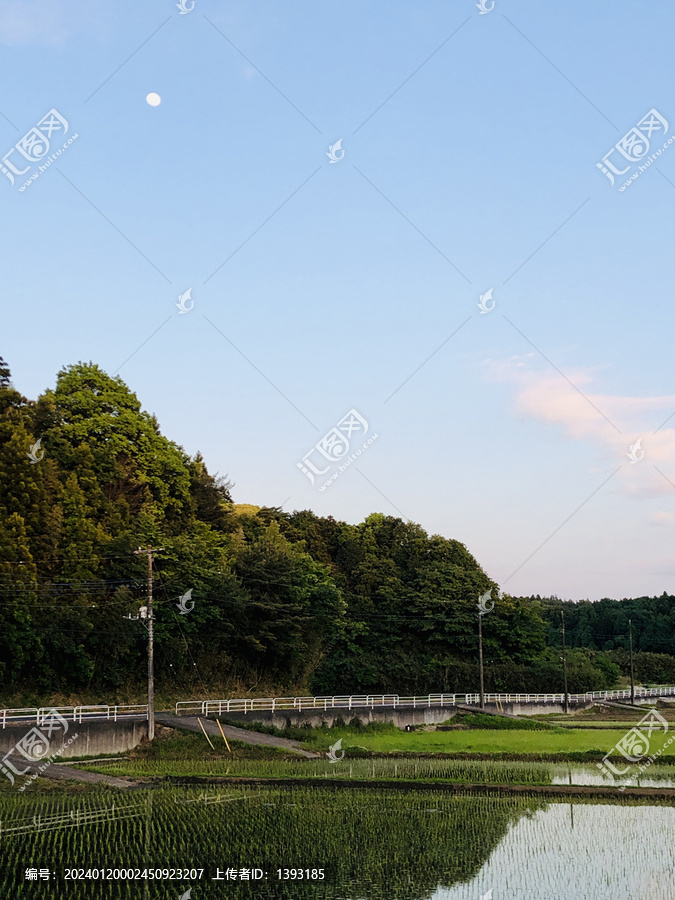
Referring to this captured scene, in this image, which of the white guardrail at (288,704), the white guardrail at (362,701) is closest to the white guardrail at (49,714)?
the white guardrail at (288,704)

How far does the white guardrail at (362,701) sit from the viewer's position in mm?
40875

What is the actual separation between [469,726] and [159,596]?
17948 mm

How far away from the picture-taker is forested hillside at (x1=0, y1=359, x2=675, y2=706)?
41.1 metres

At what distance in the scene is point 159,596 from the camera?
4625 cm

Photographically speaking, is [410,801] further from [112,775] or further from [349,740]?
[349,740]

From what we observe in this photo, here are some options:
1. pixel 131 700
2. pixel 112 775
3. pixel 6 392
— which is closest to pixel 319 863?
pixel 112 775
